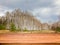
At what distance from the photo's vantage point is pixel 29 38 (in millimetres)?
1767

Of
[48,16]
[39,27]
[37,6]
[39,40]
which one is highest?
[37,6]

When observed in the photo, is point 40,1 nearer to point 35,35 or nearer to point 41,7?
point 41,7

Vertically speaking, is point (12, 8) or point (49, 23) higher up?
point (12, 8)

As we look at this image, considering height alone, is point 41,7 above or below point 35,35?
above

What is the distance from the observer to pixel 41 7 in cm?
182

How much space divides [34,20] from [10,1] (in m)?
0.34

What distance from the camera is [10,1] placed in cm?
182

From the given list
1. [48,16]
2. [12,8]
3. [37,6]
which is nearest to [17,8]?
[12,8]

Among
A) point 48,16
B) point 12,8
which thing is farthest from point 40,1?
point 12,8

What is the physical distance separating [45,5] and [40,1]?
0.07m

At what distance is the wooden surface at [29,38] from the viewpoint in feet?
5.80

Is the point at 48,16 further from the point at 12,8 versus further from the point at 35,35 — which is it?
the point at 12,8

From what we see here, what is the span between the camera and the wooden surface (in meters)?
1.77

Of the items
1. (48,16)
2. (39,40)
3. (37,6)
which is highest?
(37,6)
